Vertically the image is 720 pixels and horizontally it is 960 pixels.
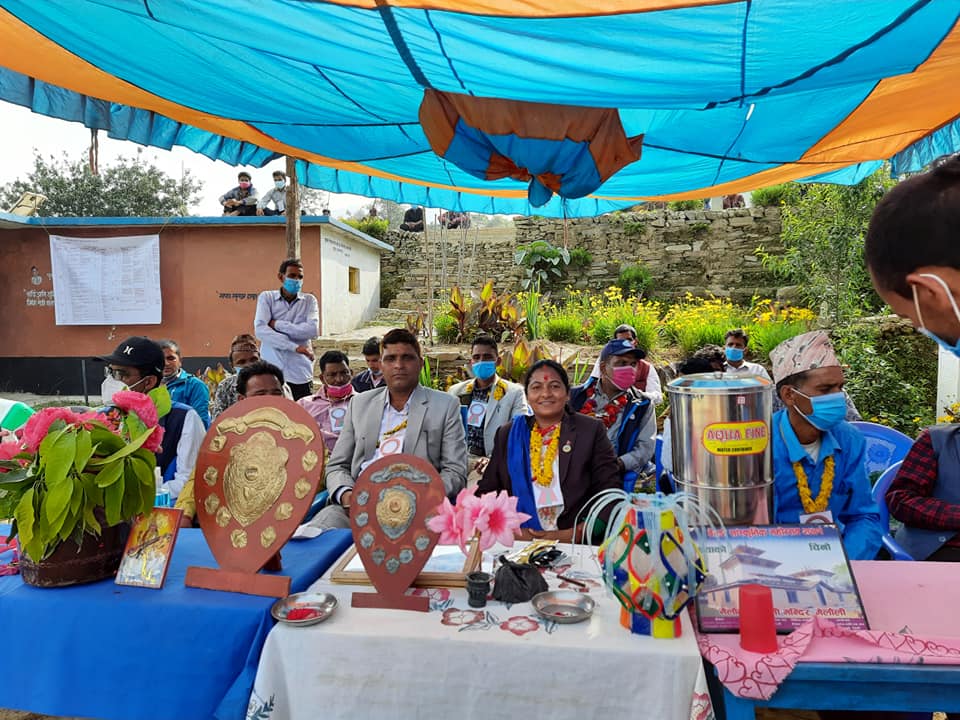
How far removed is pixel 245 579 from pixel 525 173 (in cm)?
238

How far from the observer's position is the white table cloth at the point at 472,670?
1598 mm

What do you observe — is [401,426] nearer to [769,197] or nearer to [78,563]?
[78,563]

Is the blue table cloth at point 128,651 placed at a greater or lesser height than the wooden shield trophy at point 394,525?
lesser

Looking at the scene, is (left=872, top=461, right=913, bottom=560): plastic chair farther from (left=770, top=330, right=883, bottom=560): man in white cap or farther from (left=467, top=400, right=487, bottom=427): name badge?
(left=467, top=400, right=487, bottom=427): name badge

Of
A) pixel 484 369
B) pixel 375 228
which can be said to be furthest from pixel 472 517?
pixel 375 228

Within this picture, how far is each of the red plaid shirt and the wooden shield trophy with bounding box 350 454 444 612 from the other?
2142 mm

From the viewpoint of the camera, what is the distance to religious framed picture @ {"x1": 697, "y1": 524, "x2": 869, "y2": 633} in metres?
1.71

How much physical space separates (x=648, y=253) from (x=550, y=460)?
13225 mm

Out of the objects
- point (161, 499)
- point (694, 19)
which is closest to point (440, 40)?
point (694, 19)

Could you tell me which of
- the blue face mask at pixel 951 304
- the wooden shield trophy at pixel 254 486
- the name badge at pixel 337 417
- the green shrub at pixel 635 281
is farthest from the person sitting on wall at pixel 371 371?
the green shrub at pixel 635 281

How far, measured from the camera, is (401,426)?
135 inches

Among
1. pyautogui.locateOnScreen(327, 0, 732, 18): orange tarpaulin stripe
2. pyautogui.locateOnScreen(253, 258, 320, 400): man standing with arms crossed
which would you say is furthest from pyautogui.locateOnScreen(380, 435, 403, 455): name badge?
pyautogui.locateOnScreen(253, 258, 320, 400): man standing with arms crossed

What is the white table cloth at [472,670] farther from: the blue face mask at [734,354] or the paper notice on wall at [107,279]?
the paper notice on wall at [107,279]

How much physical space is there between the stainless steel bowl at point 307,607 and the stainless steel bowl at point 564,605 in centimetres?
61
